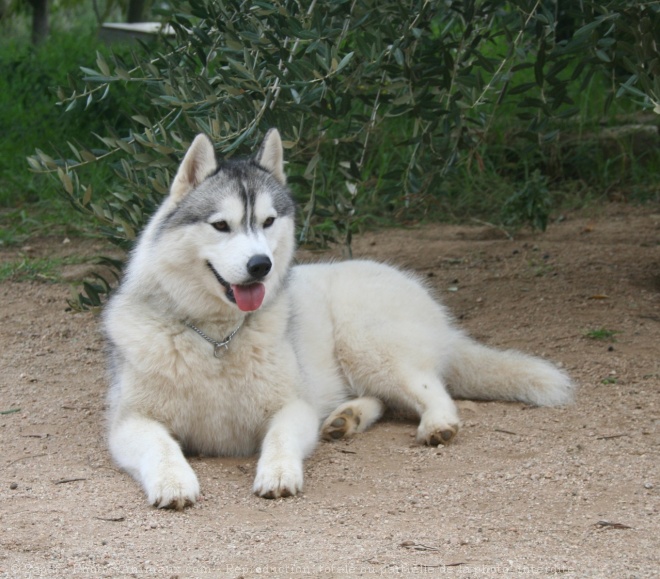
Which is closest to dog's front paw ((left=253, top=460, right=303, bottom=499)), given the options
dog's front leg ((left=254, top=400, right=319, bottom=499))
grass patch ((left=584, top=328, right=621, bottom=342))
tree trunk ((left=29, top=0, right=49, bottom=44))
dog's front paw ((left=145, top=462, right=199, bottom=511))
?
dog's front leg ((left=254, top=400, right=319, bottom=499))

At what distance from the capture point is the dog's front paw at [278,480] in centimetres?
354

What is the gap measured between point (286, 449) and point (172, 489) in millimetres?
489

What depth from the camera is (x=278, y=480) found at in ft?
11.6

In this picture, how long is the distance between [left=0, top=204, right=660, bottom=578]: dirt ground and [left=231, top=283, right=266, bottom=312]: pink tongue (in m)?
0.65

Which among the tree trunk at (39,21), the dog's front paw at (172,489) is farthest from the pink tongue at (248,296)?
the tree trunk at (39,21)

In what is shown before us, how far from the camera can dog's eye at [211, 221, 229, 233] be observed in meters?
3.84

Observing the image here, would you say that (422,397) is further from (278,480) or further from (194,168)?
(194,168)

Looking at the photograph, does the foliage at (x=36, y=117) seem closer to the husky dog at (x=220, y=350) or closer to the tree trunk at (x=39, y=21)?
the tree trunk at (x=39, y=21)

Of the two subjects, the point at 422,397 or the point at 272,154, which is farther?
the point at 422,397

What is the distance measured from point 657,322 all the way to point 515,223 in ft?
7.57

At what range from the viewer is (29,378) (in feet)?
16.8

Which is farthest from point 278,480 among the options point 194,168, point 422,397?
point 194,168

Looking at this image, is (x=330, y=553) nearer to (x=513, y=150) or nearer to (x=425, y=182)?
(x=425, y=182)

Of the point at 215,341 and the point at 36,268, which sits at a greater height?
the point at 215,341
